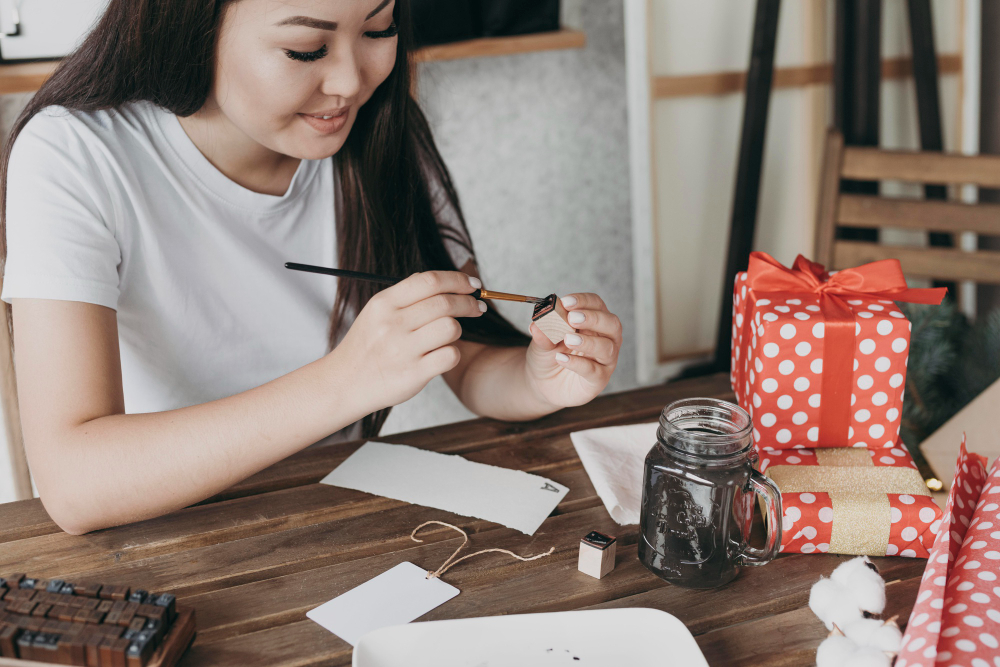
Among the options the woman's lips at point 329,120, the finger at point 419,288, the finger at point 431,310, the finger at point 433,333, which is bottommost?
the finger at point 433,333

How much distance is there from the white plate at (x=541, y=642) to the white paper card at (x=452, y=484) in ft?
0.53

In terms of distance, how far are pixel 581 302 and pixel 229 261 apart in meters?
0.57

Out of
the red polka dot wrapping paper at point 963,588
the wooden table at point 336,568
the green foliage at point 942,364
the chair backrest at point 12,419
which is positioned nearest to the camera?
the red polka dot wrapping paper at point 963,588

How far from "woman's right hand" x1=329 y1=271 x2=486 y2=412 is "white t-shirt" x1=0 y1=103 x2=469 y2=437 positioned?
33 cm

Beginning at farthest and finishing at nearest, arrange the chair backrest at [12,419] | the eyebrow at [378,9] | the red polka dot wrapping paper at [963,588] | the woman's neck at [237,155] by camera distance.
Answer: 1. the chair backrest at [12,419]
2. the woman's neck at [237,155]
3. the eyebrow at [378,9]
4. the red polka dot wrapping paper at [963,588]

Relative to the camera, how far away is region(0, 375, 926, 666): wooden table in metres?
0.69

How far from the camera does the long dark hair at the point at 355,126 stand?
0.94m

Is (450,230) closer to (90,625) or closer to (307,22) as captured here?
(307,22)

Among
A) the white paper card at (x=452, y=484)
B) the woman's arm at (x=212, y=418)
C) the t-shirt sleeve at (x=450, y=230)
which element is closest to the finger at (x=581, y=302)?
the woman's arm at (x=212, y=418)

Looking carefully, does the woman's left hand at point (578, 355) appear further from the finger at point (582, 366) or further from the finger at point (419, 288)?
the finger at point (419, 288)

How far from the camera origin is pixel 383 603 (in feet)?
2.39

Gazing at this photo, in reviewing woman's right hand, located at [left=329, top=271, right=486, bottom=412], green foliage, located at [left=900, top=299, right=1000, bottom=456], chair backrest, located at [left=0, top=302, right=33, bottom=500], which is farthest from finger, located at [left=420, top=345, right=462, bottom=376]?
green foliage, located at [left=900, top=299, right=1000, bottom=456]

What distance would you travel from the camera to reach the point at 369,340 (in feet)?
2.74

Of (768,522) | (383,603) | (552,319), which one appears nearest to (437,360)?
(552,319)
